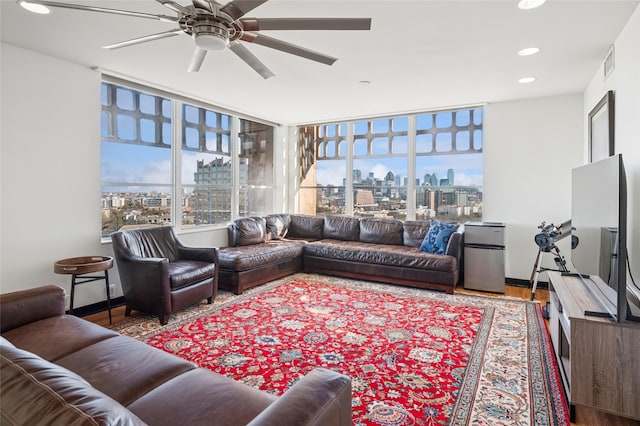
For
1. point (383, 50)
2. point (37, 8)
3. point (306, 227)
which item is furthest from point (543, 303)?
point (37, 8)

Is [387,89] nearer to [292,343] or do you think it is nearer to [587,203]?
[587,203]

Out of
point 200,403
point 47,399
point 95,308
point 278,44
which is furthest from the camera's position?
point 95,308

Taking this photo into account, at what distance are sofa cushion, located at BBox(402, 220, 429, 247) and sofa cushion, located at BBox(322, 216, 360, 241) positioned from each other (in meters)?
0.83

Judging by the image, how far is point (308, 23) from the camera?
6.40ft

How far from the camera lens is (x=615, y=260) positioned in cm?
193

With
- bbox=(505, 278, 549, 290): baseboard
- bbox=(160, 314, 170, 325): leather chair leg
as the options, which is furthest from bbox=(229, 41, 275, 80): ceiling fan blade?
bbox=(505, 278, 549, 290): baseboard

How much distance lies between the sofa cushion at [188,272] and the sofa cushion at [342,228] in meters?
2.53

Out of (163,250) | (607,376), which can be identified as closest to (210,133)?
(163,250)

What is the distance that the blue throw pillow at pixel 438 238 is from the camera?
4.76 meters

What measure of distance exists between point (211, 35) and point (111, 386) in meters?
1.83

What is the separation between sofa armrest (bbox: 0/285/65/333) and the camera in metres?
2.00

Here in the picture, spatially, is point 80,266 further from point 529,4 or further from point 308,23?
point 529,4

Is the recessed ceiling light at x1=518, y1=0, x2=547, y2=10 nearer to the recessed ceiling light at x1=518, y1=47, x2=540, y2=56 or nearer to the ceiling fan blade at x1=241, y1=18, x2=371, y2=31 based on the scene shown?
the recessed ceiling light at x1=518, y1=47, x2=540, y2=56

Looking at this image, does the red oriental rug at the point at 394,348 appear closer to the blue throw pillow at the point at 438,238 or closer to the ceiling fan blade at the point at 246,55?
the blue throw pillow at the point at 438,238
